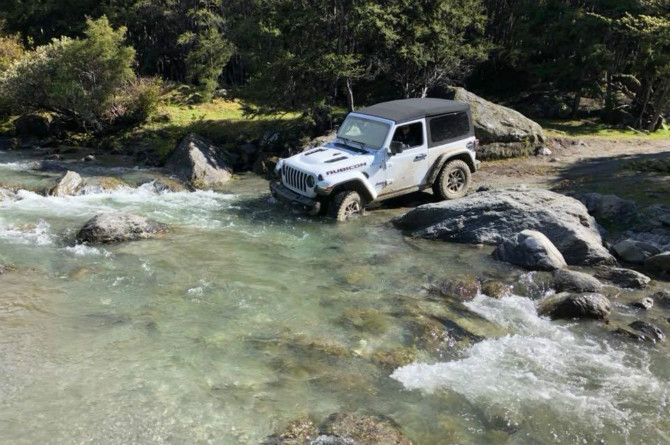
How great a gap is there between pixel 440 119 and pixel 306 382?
853 centimetres

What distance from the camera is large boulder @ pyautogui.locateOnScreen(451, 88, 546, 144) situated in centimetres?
1753

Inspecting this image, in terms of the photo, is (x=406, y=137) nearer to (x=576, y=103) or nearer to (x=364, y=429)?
(x=364, y=429)

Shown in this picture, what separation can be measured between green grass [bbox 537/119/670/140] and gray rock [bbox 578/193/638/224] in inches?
304

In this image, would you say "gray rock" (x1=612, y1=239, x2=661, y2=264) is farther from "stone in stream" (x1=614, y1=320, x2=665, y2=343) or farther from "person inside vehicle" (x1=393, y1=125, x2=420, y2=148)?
"person inside vehicle" (x1=393, y1=125, x2=420, y2=148)

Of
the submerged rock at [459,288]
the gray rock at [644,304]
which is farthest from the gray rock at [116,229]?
the gray rock at [644,304]

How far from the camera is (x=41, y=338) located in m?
7.01

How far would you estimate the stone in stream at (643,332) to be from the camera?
7.26m

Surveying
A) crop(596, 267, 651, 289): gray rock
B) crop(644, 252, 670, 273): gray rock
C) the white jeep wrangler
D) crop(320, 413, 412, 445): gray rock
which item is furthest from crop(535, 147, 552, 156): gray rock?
crop(320, 413, 412, 445): gray rock

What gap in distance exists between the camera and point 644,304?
8242mm

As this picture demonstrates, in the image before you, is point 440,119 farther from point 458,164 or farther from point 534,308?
point 534,308

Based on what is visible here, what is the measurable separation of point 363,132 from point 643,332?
735 cm

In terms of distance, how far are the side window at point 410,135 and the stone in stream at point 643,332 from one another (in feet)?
21.4

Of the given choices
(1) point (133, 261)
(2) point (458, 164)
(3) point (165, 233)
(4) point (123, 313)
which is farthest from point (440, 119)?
(4) point (123, 313)

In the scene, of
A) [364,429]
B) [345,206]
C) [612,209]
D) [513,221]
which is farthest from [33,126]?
[364,429]
